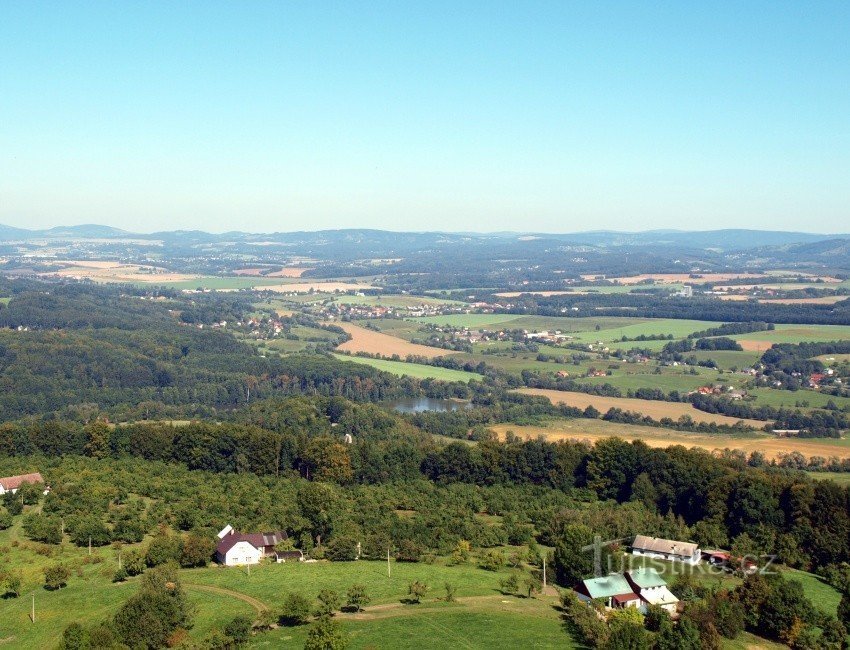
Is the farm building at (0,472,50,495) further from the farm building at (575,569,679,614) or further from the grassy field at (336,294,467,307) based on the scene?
the grassy field at (336,294,467,307)

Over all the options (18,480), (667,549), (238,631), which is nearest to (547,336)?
(18,480)

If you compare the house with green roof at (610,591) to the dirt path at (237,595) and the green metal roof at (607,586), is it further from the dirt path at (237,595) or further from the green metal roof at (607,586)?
the dirt path at (237,595)

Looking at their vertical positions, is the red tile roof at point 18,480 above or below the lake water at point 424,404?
above

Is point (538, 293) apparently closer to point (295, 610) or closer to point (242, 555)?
point (242, 555)

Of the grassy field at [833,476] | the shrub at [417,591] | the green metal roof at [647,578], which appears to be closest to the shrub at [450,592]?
the shrub at [417,591]

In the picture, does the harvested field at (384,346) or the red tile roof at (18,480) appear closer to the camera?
the red tile roof at (18,480)

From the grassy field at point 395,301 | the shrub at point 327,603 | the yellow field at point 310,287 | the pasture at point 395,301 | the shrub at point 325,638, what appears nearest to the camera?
the shrub at point 325,638
